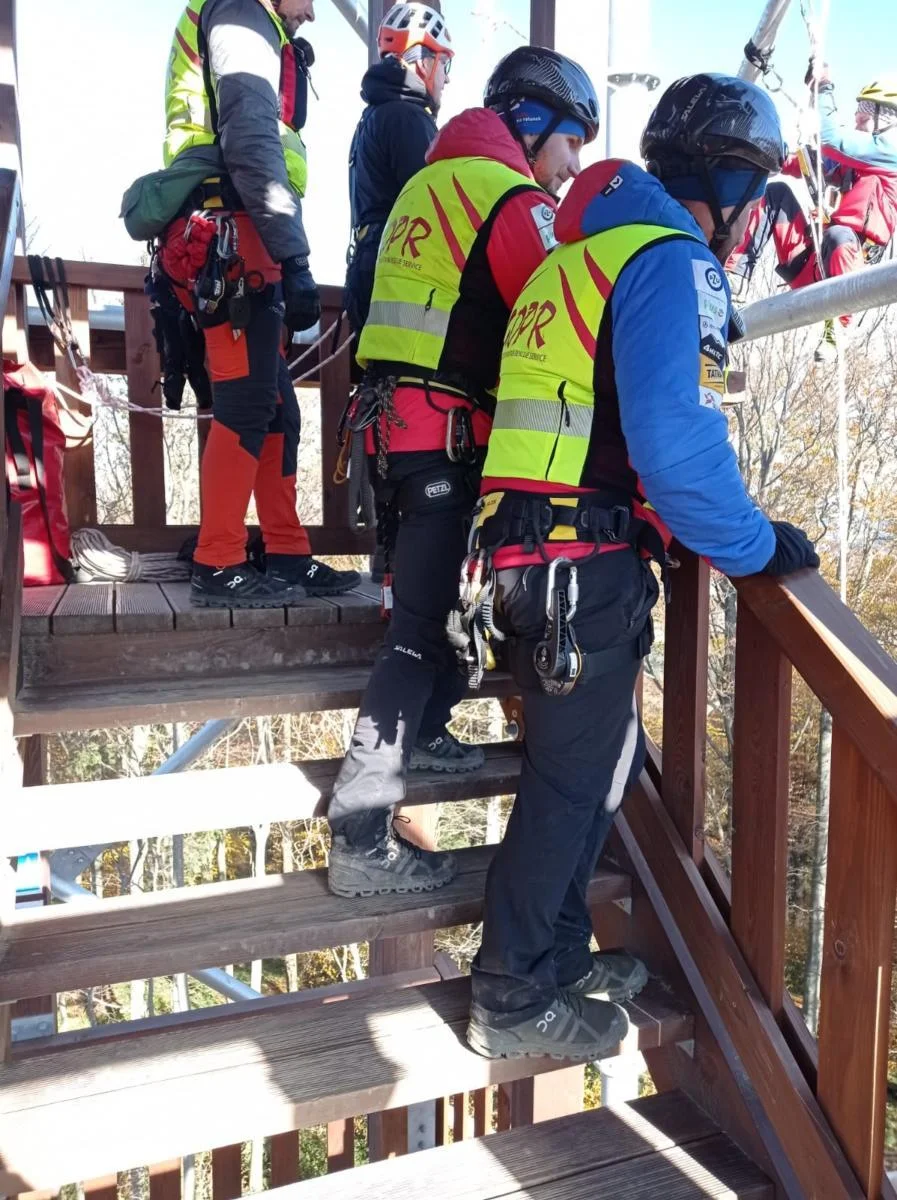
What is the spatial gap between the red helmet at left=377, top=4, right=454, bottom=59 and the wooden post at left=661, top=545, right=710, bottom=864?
1.80 meters

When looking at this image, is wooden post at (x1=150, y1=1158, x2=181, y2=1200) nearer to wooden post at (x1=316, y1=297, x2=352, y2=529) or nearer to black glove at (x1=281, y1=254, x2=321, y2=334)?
wooden post at (x1=316, y1=297, x2=352, y2=529)

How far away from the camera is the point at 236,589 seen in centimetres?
281

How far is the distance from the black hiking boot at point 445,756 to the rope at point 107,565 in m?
1.30

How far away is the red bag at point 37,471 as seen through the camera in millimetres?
3088

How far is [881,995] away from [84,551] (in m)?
2.81

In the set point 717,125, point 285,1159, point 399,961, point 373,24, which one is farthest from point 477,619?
point 373,24

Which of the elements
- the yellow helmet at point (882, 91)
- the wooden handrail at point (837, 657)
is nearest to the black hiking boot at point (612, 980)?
the wooden handrail at point (837, 657)

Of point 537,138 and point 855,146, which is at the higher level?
point 855,146

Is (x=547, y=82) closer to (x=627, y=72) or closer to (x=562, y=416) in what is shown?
(x=562, y=416)

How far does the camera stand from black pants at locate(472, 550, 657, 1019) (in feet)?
6.15

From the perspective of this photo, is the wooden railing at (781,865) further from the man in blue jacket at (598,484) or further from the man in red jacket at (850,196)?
the man in red jacket at (850,196)

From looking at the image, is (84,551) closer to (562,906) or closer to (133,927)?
(133,927)

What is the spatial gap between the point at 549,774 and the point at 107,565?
2.04m

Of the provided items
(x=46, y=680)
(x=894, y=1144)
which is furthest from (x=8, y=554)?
(x=894, y=1144)
